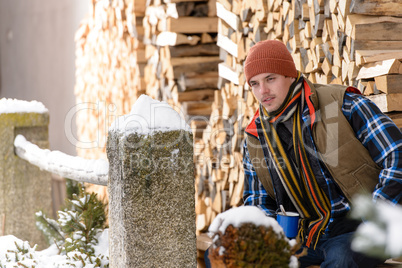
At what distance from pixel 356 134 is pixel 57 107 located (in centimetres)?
767

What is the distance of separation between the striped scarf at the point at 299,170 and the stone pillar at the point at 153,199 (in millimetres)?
507

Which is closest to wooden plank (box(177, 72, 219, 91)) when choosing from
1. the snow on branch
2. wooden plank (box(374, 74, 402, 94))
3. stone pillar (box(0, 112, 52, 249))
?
stone pillar (box(0, 112, 52, 249))

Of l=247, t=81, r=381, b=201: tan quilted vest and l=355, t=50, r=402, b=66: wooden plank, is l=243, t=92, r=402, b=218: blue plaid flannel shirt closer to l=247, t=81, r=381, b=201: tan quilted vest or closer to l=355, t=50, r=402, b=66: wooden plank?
l=247, t=81, r=381, b=201: tan quilted vest

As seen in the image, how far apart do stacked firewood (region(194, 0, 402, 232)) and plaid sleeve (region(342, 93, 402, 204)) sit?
479 millimetres

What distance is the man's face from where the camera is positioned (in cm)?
242

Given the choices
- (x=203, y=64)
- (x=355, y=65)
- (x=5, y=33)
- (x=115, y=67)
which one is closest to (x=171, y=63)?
(x=203, y=64)

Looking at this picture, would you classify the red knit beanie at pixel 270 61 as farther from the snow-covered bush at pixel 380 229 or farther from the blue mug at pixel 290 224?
the snow-covered bush at pixel 380 229

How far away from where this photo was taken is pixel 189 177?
2.12m

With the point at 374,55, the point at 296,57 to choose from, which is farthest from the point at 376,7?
the point at 296,57

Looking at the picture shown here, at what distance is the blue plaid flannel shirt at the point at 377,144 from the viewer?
207 cm

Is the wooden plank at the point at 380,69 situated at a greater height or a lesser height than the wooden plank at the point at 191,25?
lesser

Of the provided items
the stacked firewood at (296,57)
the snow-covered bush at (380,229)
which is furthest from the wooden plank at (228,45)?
the snow-covered bush at (380,229)

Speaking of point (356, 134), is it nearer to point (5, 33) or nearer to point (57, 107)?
point (57, 107)

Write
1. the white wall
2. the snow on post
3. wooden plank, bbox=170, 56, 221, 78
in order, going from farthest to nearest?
the white wall
wooden plank, bbox=170, 56, 221, 78
the snow on post
